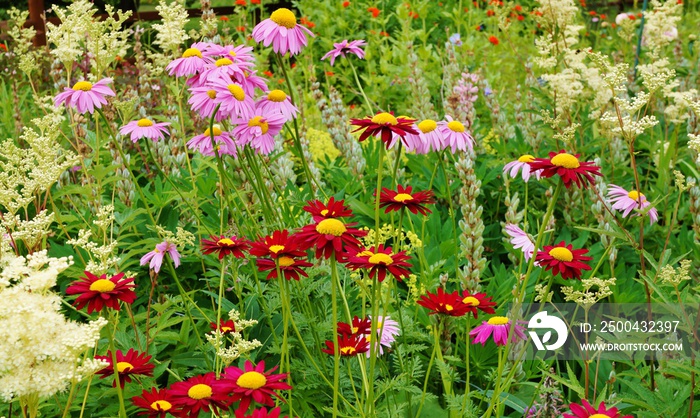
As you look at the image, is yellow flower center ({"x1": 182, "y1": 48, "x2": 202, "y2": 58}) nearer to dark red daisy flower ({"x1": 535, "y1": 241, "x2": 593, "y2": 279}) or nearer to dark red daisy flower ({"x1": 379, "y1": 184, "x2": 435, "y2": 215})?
dark red daisy flower ({"x1": 379, "y1": 184, "x2": 435, "y2": 215})

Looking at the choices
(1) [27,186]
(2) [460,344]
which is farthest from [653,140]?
(1) [27,186]

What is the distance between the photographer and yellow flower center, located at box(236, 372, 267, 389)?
1.38 m

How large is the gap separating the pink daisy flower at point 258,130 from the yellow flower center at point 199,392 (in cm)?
84

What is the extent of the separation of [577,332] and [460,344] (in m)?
0.44

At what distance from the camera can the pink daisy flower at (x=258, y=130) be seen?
6.76 feet

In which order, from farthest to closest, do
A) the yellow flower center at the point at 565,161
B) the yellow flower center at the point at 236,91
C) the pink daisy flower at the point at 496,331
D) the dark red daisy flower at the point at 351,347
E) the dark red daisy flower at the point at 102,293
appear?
1. the yellow flower center at the point at 236,91
2. the pink daisy flower at the point at 496,331
3. the dark red daisy flower at the point at 351,347
4. the yellow flower center at the point at 565,161
5. the dark red daisy flower at the point at 102,293

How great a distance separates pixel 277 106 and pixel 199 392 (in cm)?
→ 102

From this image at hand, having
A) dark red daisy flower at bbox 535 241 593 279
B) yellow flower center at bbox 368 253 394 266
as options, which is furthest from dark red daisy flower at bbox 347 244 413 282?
dark red daisy flower at bbox 535 241 593 279

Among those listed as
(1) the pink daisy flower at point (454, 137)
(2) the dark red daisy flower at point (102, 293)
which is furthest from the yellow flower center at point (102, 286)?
(1) the pink daisy flower at point (454, 137)

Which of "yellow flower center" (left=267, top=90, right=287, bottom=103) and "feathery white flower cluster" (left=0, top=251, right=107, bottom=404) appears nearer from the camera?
"feathery white flower cluster" (left=0, top=251, right=107, bottom=404)

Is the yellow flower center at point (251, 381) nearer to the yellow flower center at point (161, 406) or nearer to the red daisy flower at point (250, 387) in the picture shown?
the red daisy flower at point (250, 387)

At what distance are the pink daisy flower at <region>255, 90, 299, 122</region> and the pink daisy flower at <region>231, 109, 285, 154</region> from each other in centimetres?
4

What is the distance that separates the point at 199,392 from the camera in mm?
1393

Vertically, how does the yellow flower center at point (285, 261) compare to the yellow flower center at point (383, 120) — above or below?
below
